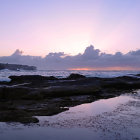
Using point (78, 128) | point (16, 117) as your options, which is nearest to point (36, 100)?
point (16, 117)

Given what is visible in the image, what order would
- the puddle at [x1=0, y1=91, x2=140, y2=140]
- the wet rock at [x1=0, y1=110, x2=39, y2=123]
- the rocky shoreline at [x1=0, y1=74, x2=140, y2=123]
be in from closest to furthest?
the puddle at [x1=0, y1=91, x2=140, y2=140]
the wet rock at [x1=0, y1=110, x2=39, y2=123]
the rocky shoreline at [x1=0, y1=74, x2=140, y2=123]

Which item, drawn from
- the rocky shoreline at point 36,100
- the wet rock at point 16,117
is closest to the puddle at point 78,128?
the wet rock at point 16,117

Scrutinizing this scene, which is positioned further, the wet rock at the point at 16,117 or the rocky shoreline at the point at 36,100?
the rocky shoreline at the point at 36,100

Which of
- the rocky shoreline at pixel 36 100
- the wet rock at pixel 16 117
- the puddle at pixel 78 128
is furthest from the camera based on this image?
the rocky shoreline at pixel 36 100

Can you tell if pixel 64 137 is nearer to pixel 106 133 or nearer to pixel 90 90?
pixel 106 133

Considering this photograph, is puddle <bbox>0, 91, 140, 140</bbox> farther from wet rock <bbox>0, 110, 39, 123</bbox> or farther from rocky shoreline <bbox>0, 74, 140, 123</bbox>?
rocky shoreline <bbox>0, 74, 140, 123</bbox>

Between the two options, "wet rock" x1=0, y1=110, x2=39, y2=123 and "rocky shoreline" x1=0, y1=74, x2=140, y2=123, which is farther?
"rocky shoreline" x1=0, y1=74, x2=140, y2=123

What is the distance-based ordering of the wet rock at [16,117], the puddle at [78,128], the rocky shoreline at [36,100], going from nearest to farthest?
the puddle at [78,128] < the wet rock at [16,117] < the rocky shoreline at [36,100]

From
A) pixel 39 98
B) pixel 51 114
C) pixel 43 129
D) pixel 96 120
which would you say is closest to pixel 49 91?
pixel 39 98

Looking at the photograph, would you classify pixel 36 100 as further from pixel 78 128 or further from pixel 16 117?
pixel 78 128

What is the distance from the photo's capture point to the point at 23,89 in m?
14.0

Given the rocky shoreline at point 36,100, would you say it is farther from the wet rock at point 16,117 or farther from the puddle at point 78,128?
the puddle at point 78,128

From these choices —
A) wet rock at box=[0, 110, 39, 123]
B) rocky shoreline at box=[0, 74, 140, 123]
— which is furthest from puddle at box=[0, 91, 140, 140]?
rocky shoreline at box=[0, 74, 140, 123]

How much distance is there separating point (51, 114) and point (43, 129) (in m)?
2.24
